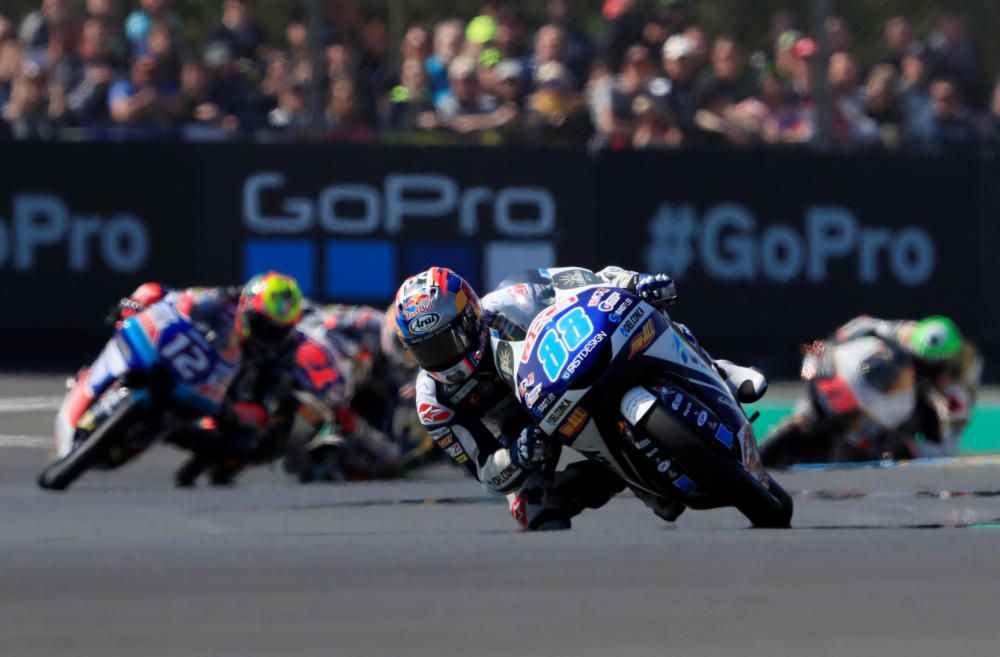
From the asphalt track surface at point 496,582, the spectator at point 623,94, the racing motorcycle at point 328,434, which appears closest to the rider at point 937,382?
the racing motorcycle at point 328,434

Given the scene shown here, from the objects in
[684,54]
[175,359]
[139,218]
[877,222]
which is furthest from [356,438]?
[877,222]

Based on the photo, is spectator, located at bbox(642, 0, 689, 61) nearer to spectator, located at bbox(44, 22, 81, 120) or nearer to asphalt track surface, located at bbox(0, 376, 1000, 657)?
spectator, located at bbox(44, 22, 81, 120)

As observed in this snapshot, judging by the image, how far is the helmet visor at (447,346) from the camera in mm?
6953

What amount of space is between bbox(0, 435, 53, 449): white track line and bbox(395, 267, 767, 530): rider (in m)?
4.84

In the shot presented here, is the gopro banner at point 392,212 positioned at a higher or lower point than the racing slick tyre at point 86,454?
higher

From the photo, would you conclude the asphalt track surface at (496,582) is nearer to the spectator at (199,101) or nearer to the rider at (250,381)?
the rider at (250,381)

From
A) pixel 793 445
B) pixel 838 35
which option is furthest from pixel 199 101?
pixel 793 445

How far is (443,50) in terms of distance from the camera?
44.2 ft

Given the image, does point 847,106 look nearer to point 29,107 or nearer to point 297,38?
point 297,38

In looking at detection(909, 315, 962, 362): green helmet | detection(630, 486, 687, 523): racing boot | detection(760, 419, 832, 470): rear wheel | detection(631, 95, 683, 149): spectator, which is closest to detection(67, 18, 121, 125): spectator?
detection(631, 95, 683, 149): spectator

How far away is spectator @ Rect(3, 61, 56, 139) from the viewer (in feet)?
41.9

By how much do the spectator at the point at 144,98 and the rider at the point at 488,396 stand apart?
6.12m

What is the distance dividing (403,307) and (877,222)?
8397 millimetres

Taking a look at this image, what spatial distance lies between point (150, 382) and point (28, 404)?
3.07 meters
